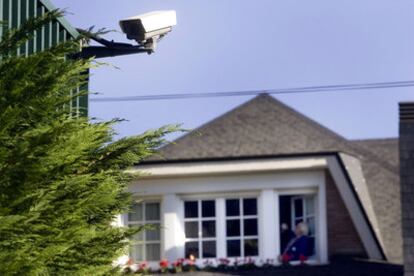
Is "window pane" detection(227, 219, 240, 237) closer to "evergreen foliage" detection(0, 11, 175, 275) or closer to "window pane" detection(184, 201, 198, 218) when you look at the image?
"window pane" detection(184, 201, 198, 218)

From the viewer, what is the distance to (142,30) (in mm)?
9422

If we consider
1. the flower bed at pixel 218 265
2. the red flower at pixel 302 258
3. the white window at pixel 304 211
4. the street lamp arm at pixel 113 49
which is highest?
the street lamp arm at pixel 113 49

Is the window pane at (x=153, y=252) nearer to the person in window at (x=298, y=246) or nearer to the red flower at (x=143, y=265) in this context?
the red flower at (x=143, y=265)

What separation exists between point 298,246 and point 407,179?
2609 mm

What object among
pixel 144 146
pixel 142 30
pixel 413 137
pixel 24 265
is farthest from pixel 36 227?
pixel 413 137

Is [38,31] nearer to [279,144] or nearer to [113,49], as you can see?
[113,49]

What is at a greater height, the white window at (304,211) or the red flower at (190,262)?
the white window at (304,211)

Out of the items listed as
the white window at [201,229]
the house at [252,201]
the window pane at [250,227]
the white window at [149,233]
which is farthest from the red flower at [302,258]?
the white window at [149,233]

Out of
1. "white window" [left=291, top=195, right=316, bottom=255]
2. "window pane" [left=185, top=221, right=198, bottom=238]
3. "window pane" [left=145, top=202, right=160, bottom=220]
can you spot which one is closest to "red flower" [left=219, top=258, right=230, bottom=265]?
"window pane" [left=185, top=221, right=198, bottom=238]

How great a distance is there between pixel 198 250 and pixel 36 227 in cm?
1387

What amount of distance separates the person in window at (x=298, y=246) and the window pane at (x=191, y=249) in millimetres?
1413

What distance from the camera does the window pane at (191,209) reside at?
64.0 feet

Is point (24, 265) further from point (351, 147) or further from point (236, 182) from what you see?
point (351, 147)

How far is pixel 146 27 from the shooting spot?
9438 mm
